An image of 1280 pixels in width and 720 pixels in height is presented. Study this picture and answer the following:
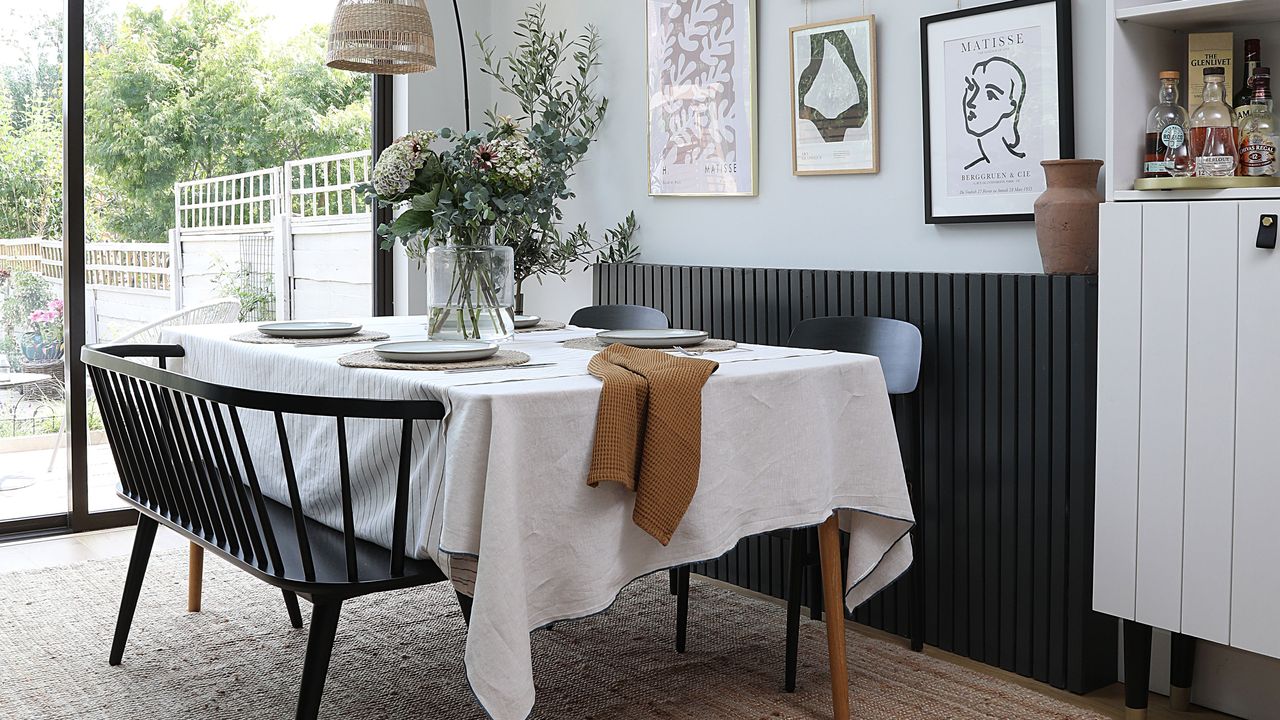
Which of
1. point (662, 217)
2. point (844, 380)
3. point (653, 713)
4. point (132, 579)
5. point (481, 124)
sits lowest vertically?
point (653, 713)

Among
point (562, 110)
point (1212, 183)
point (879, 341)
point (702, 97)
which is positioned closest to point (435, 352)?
point (879, 341)

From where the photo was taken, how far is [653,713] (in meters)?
2.51

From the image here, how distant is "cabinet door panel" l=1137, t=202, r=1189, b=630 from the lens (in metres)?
2.27

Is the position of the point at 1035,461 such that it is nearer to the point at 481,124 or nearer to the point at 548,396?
the point at 548,396

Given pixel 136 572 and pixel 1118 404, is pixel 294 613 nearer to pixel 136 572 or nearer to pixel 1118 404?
pixel 136 572

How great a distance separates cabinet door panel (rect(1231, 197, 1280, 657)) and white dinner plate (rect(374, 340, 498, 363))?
1.44 m

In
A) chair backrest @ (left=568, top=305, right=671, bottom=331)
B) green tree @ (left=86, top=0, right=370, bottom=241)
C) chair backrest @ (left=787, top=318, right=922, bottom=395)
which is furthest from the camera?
green tree @ (left=86, top=0, right=370, bottom=241)

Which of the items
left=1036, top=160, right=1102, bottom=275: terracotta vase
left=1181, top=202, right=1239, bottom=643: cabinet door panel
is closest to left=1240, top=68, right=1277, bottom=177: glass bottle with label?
left=1181, top=202, right=1239, bottom=643: cabinet door panel

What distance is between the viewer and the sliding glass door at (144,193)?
4.00 meters

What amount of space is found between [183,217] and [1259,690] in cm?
377

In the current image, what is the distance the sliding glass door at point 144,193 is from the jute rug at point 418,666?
→ 0.84 metres

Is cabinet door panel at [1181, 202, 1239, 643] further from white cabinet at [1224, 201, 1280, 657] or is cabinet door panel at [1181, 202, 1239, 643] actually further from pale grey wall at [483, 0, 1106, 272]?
pale grey wall at [483, 0, 1106, 272]

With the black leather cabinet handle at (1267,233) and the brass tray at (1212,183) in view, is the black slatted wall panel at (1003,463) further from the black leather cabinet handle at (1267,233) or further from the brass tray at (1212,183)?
the black leather cabinet handle at (1267,233)

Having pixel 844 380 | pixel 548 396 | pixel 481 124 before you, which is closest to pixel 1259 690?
pixel 844 380
